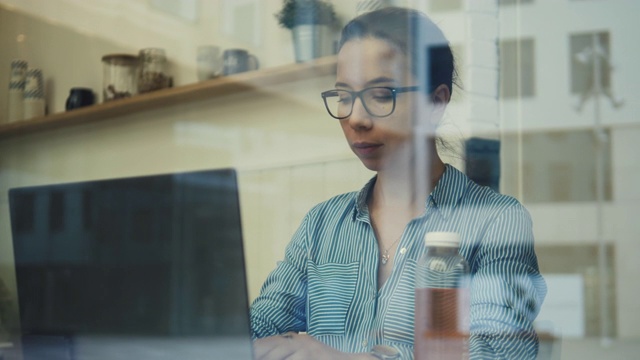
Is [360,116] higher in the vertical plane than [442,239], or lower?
higher

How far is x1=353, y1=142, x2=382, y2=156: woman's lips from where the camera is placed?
1.51 m

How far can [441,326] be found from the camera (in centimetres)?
89

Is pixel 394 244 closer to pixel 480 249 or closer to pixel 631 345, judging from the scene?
pixel 480 249

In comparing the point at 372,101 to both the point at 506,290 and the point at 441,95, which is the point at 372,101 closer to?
the point at 441,95

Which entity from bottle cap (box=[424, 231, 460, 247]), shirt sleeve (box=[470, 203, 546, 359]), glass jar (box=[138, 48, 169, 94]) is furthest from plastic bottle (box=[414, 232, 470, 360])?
glass jar (box=[138, 48, 169, 94])

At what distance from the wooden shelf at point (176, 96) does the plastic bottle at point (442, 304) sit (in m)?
0.96

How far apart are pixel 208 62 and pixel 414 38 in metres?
→ 0.93

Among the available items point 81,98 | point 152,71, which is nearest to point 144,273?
point 152,71

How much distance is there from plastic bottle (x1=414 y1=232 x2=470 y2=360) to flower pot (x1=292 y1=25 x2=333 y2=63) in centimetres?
110

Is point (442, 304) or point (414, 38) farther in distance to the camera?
point (414, 38)

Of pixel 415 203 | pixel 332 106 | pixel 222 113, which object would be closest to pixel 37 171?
pixel 222 113

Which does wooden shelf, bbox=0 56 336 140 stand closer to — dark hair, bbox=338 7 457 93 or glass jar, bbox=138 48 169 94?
glass jar, bbox=138 48 169 94

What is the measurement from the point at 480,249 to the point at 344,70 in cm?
44

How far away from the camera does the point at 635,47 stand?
5.13ft
